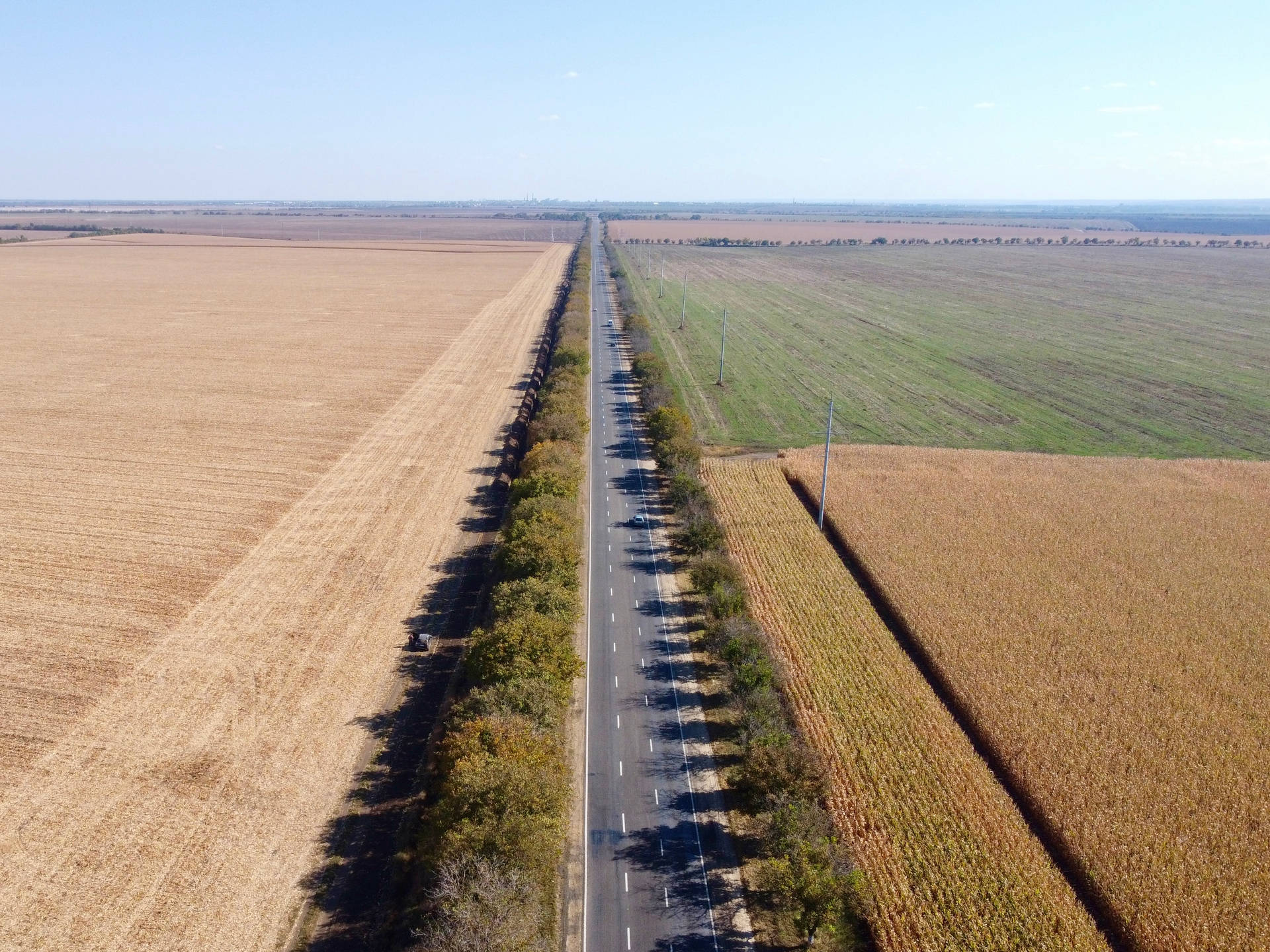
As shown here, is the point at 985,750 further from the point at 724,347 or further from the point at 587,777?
the point at 724,347

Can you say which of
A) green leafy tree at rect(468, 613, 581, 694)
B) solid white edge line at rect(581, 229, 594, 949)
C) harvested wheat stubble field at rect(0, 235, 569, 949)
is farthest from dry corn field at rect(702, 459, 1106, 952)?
harvested wheat stubble field at rect(0, 235, 569, 949)

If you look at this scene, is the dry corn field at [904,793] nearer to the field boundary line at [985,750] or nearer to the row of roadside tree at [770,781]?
the field boundary line at [985,750]

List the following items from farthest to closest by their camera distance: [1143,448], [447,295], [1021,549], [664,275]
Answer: [664,275], [447,295], [1143,448], [1021,549]

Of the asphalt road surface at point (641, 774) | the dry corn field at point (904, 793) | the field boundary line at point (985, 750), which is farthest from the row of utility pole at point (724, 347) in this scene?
the asphalt road surface at point (641, 774)

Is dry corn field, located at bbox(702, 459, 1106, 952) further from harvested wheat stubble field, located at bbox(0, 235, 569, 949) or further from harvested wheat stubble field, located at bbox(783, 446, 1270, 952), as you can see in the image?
harvested wheat stubble field, located at bbox(0, 235, 569, 949)

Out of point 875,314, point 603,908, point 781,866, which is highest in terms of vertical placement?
point 875,314

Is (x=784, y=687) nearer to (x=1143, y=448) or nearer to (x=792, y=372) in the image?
(x=1143, y=448)

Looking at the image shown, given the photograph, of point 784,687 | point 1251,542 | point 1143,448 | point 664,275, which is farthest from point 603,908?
point 664,275
